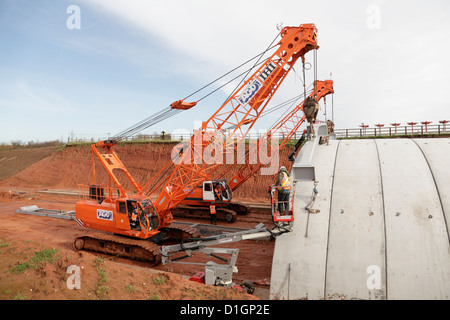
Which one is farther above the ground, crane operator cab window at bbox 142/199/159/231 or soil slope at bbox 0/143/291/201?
soil slope at bbox 0/143/291/201

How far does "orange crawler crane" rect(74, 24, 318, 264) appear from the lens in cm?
1189

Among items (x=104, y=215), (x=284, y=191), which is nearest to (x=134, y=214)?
(x=104, y=215)

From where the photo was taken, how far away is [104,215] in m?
12.5

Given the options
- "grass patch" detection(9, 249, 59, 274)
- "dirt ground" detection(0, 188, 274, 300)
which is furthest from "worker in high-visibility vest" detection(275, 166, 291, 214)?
"grass patch" detection(9, 249, 59, 274)

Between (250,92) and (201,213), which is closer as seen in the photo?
(250,92)

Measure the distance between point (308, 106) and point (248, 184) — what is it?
1715cm

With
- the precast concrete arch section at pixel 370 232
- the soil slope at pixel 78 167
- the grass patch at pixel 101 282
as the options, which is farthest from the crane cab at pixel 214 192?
the soil slope at pixel 78 167

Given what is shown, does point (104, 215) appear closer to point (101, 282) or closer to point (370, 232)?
point (101, 282)

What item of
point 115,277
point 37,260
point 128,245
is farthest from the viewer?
point 128,245

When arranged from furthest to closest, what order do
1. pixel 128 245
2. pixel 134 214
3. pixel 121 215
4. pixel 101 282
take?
pixel 121 215 < pixel 134 214 < pixel 128 245 < pixel 101 282

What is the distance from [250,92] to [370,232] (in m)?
8.65

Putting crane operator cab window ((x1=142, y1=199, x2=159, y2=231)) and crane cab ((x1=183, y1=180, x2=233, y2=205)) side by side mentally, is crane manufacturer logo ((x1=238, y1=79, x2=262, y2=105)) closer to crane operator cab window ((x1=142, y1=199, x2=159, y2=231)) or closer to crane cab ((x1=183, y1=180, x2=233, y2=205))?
crane cab ((x1=183, y1=180, x2=233, y2=205))
